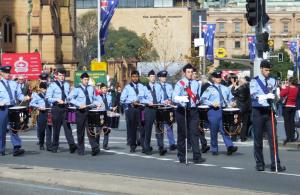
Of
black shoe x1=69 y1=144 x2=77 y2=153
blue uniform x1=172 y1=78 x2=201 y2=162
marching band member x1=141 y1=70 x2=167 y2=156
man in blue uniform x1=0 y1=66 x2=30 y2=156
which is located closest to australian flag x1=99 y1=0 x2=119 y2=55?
marching band member x1=141 y1=70 x2=167 y2=156

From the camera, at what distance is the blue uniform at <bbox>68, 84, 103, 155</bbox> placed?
1959 centimetres

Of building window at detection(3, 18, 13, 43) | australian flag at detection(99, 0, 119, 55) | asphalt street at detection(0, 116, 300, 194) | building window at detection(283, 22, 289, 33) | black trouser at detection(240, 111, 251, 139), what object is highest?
building window at detection(283, 22, 289, 33)

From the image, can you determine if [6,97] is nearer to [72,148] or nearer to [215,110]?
[72,148]

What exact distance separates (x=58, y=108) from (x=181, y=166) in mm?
4754

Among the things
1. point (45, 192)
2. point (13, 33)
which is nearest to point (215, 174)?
point (45, 192)

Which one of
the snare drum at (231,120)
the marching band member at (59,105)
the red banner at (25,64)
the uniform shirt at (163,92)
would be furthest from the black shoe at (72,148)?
the red banner at (25,64)

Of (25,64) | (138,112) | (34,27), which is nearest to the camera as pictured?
(138,112)

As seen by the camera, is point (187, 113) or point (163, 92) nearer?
point (187, 113)

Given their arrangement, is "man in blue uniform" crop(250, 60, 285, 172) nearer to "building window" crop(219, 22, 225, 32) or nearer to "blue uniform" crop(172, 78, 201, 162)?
"blue uniform" crop(172, 78, 201, 162)

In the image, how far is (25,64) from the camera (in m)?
38.9

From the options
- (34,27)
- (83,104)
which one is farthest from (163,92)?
(34,27)

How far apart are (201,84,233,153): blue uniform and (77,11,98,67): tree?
236ft

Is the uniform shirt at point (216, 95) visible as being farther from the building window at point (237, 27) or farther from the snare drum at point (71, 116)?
the building window at point (237, 27)

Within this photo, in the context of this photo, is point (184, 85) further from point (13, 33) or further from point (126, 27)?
point (126, 27)
